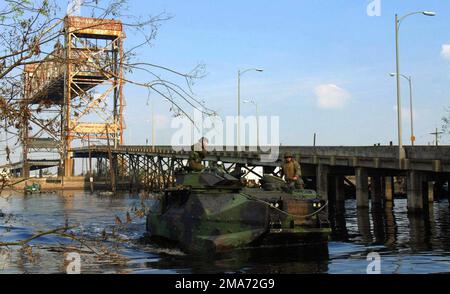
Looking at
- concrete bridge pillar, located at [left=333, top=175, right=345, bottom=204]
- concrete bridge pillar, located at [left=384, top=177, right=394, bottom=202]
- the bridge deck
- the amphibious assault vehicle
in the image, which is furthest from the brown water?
concrete bridge pillar, located at [left=384, top=177, right=394, bottom=202]

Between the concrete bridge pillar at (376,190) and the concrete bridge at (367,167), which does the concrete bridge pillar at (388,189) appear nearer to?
the concrete bridge at (367,167)

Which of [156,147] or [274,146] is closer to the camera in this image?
[274,146]

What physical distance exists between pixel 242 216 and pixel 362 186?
24627mm

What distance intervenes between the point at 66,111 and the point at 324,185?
36.0m

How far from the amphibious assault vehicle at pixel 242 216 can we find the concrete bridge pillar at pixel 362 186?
21.6 meters

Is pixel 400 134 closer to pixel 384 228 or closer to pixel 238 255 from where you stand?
pixel 384 228

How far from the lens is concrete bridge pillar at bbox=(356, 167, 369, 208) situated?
124 feet

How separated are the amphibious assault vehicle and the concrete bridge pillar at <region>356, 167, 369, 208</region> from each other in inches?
852

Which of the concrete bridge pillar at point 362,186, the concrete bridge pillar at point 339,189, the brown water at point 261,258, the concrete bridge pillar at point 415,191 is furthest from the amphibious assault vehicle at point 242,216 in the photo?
the concrete bridge pillar at point 339,189

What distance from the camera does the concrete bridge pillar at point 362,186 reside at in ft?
124

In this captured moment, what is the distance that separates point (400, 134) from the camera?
33.2m
